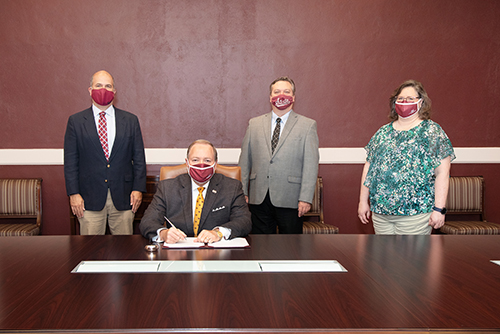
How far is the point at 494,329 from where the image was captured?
1.05 metres

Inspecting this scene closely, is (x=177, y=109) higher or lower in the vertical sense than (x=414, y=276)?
higher

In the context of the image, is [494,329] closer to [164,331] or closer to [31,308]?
[164,331]

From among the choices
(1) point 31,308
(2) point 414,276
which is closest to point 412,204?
(2) point 414,276

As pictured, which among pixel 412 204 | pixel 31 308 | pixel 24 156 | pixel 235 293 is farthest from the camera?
pixel 24 156

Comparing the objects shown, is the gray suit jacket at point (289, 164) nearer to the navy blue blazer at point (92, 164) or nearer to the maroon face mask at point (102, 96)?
the navy blue blazer at point (92, 164)

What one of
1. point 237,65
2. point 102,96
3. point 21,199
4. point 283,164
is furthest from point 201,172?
point 21,199

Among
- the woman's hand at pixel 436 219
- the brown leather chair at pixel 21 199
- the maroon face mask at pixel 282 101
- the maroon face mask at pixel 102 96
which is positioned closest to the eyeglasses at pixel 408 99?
the woman's hand at pixel 436 219

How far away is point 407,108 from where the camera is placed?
2.43 m

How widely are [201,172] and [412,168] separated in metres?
1.27

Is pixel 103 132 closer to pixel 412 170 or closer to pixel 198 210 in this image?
pixel 198 210

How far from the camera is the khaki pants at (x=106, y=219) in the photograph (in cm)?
296

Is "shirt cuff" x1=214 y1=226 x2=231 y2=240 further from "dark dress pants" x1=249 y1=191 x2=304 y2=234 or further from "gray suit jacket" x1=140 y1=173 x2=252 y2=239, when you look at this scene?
"dark dress pants" x1=249 y1=191 x2=304 y2=234

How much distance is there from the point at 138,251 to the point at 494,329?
1.34 meters

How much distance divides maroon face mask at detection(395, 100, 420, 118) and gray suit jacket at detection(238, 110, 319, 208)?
728mm
